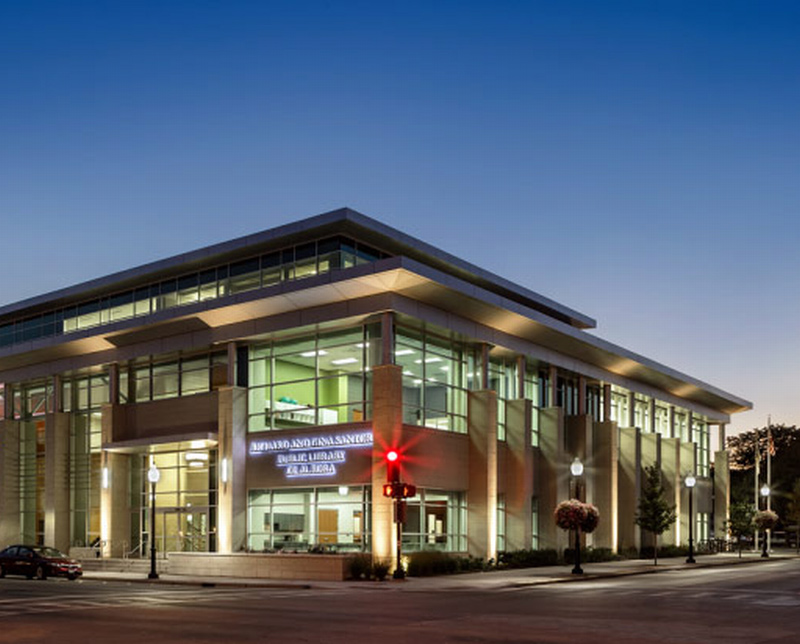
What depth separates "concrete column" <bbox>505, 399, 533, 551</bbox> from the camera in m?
48.0

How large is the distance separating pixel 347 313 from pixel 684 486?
3757 centimetres

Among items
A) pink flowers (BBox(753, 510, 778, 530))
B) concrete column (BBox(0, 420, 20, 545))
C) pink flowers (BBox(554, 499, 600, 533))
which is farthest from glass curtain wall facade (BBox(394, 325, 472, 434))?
pink flowers (BBox(753, 510, 778, 530))

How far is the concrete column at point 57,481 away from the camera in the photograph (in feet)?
173

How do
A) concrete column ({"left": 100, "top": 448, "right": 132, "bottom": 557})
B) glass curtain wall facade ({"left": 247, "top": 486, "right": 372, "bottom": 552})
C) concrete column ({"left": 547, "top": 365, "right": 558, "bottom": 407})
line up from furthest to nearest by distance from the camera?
concrete column ({"left": 547, "top": 365, "right": 558, "bottom": 407})
concrete column ({"left": 100, "top": 448, "right": 132, "bottom": 557})
glass curtain wall facade ({"left": 247, "top": 486, "right": 372, "bottom": 552})

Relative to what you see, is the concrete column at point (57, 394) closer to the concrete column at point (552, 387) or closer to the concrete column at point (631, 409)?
the concrete column at point (552, 387)

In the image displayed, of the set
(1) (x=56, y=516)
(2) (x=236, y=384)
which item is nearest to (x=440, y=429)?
(2) (x=236, y=384)

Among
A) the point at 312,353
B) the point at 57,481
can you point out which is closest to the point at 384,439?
the point at 312,353

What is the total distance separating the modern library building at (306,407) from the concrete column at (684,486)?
29.4 feet

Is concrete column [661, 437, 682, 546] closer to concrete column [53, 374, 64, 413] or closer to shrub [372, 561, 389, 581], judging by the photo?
shrub [372, 561, 389, 581]

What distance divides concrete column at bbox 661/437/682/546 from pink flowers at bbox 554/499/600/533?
2521 centimetres

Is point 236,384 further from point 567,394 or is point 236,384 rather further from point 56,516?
point 567,394

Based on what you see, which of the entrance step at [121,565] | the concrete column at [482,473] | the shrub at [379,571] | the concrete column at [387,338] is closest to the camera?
the shrub at [379,571]

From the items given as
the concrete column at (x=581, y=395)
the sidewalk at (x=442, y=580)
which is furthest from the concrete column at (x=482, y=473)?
the concrete column at (x=581, y=395)

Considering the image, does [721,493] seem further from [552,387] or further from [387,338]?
[387,338]
